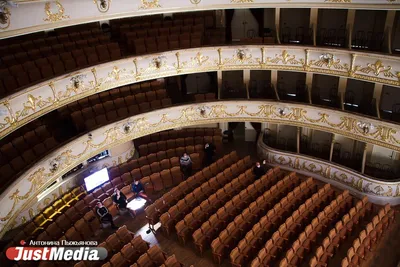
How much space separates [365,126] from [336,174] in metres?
2.44

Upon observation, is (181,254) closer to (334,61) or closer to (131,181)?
(131,181)

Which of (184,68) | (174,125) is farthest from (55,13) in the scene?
(174,125)

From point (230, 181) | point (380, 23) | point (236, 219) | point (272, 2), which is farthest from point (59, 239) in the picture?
point (380, 23)

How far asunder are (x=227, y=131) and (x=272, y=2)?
606cm

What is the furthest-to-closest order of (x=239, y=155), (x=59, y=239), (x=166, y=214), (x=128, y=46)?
1. (x=239, y=155)
2. (x=128, y=46)
3. (x=166, y=214)
4. (x=59, y=239)

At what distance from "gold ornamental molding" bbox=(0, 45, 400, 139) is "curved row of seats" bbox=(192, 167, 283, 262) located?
3957 millimetres

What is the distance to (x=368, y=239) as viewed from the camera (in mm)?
10383

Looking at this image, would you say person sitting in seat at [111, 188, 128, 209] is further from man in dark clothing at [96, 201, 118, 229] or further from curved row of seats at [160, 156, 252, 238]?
curved row of seats at [160, 156, 252, 238]

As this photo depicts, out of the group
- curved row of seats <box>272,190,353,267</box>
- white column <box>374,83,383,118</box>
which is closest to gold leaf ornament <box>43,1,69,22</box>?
curved row of seats <box>272,190,353,267</box>

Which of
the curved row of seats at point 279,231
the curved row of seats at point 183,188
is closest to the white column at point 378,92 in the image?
the curved row of seats at point 279,231

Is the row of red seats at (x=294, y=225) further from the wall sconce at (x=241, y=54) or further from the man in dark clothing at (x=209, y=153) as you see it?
the wall sconce at (x=241, y=54)

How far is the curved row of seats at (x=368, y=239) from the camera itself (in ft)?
32.1

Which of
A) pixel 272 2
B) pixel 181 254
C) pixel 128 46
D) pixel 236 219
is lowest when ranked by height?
pixel 181 254

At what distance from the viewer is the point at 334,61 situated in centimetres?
1170
